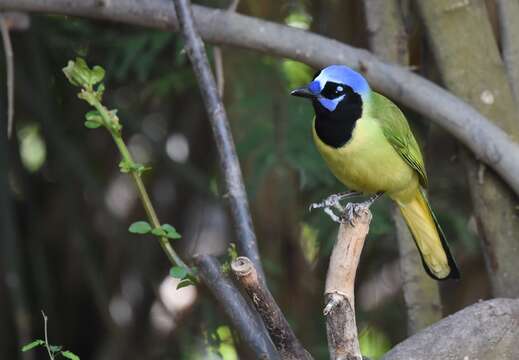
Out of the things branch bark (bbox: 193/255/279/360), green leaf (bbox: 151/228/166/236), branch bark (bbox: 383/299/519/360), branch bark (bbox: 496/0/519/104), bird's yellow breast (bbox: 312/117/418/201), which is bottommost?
branch bark (bbox: 383/299/519/360)

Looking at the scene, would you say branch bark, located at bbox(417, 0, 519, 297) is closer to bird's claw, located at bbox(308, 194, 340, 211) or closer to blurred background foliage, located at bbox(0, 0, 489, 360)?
blurred background foliage, located at bbox(0, 0, 489, 360)

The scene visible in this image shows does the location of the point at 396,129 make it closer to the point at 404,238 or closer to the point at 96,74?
the point at 404,238

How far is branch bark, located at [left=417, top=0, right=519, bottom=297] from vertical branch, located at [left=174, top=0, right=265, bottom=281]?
86 cm

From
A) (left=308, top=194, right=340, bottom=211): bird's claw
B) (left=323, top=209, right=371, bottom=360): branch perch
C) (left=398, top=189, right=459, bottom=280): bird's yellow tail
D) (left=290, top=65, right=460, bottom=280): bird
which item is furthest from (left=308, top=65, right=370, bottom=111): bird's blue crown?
(left=323, top=209, right=371, bottom=360): branch perch

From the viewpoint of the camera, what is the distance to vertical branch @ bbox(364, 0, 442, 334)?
3574 millimetres

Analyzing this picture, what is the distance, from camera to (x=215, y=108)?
315cm

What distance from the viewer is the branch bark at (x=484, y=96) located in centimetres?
345

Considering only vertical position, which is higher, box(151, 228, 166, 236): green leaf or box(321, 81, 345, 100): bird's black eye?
box(321, 81, 345, 100): bird's black eye

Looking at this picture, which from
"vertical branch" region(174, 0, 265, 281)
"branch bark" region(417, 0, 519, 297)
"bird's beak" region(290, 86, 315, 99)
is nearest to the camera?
"vertical branch" region(174, 0, 265, 281)

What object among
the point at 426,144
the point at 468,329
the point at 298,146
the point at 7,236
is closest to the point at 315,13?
the point at 298,146

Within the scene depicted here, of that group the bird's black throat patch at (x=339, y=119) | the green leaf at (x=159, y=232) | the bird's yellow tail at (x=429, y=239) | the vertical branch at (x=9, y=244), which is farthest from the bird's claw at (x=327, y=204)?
the vertical branch at (x=9, y=244)

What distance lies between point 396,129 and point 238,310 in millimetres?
906

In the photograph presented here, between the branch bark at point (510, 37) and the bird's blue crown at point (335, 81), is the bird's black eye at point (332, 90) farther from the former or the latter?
the branch bark at point (510, 37)

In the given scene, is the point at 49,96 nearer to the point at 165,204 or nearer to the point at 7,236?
the point at 7,236
